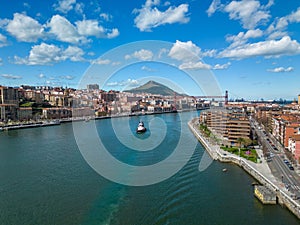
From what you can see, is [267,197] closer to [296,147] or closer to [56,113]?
[296,147]

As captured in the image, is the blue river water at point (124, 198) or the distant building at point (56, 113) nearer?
the blue river water at point (124, 198)

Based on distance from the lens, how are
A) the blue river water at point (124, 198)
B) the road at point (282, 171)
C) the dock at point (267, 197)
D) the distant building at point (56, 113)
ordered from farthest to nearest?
the distant building at point (56, 113), the road at point (282, 171), the dock at point (267, 197), the blue river water at point (124, 198)

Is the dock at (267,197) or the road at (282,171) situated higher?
the road at (282,171)

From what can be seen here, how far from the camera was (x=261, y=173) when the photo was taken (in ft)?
12.2

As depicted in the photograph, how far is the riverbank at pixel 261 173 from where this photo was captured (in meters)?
2.77

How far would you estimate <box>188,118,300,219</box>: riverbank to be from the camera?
277cm

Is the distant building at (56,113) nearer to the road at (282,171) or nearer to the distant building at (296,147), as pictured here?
the road at (282,171)

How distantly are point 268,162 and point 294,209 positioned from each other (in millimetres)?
1777

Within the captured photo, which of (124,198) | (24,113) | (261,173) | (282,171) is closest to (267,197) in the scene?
(261,173)

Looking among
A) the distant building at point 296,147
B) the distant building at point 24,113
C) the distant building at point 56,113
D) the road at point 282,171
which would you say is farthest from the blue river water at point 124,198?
the distant building at point 56,113

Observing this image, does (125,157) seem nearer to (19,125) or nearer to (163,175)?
(163,175)

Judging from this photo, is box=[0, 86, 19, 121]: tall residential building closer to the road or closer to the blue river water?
the blue river water

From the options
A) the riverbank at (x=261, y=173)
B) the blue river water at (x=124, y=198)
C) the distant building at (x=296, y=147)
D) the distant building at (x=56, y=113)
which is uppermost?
the distant building at (x=56, y=113)

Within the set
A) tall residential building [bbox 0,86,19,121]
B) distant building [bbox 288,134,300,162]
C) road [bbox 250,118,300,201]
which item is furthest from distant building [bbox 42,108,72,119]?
distant building [bbox 288,134,300,162]
